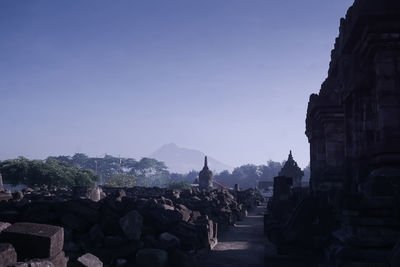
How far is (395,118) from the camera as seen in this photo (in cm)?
517

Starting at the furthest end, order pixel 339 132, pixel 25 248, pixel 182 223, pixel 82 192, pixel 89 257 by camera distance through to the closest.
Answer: pixel 82 192 → pixel 339 132 → pixel 182 223 → pixel 89 257 → pixel 25 248

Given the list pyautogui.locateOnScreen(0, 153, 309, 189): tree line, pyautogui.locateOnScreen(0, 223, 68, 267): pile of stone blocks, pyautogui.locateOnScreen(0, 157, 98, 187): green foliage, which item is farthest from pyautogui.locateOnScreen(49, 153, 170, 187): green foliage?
pyautogui.locateOnScreen(0, 223, 68, 267): pile of stone blocks

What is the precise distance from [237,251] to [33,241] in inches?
245

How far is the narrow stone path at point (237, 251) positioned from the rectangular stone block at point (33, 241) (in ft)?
13.5

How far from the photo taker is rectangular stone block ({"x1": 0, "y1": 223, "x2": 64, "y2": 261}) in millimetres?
4059

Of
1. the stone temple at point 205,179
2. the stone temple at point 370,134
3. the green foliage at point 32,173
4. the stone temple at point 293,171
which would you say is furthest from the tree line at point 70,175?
the stone temple at point 370,134

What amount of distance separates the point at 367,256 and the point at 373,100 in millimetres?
2561

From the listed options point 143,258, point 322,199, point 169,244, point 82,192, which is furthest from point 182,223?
point 82,192

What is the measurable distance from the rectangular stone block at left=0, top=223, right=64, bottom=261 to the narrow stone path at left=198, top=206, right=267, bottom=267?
412 cm

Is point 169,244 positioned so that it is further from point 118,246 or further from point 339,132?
point 339,132

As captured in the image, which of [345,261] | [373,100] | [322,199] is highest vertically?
[373,100]

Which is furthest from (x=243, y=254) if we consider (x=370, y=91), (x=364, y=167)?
(x=370, y=91)

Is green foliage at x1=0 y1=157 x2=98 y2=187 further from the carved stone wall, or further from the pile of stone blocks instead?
the carved stone wall

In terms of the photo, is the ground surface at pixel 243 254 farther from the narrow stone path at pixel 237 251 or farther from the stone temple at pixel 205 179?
the stone temple at pixel 205 179
